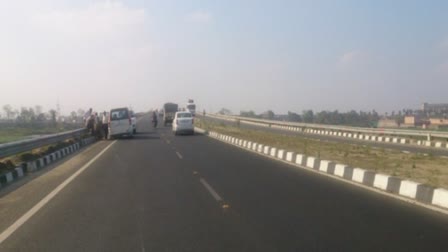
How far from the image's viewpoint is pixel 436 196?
434 inches

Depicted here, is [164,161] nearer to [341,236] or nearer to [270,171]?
[270,171]

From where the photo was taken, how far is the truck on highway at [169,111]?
238ft

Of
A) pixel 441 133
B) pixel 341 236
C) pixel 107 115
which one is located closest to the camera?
pixel 341 236

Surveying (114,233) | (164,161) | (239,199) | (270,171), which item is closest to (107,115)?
(164,161)

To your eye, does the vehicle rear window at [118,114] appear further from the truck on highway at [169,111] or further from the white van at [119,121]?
the truck on highway at [169,111]

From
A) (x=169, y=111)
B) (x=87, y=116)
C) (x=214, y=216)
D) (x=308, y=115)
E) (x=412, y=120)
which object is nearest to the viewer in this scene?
(x=214, y=216)

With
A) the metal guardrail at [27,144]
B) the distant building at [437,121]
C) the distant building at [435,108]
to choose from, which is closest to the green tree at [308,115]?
the distant building at [435,108]

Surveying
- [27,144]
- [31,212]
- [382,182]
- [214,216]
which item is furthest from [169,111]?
[214,216]

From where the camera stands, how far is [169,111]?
73.9m

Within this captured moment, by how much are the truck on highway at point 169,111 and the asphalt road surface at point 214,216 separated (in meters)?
56.9

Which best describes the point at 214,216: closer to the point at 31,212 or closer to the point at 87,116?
the point at 31,212

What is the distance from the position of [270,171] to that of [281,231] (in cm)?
950

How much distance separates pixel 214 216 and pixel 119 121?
3176cm

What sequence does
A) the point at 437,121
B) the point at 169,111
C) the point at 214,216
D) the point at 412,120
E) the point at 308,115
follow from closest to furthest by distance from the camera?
the point at 214,216
the point at 437,121
the point at 412,120
the point at 169,111
the point at 308,115
